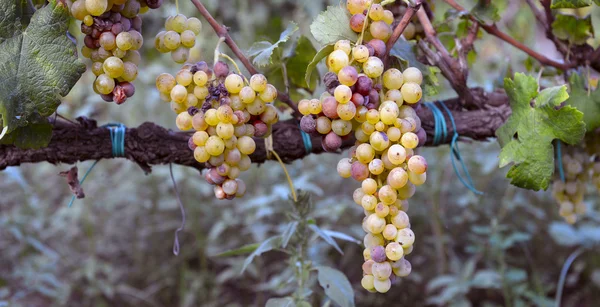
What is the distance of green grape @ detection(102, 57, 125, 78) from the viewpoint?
63cm

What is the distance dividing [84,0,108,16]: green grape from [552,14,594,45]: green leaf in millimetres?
743

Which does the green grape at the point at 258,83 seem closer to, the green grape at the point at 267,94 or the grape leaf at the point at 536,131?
the green grape at the point at 267,94

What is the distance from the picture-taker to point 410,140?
0.60m

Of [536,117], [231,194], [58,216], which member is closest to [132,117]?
[58,216]

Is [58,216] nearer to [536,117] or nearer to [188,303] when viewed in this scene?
[188,303]

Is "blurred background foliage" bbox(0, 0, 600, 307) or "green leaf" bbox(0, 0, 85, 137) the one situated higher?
"green leaf" bbox(0, 0, 85, 137)

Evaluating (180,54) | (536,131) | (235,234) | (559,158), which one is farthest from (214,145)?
(235,234)

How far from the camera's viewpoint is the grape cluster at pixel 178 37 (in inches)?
26.3

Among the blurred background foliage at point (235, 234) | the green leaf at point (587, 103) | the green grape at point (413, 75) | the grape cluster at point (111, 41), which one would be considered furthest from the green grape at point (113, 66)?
the blurred background foliage at point (235, 234)

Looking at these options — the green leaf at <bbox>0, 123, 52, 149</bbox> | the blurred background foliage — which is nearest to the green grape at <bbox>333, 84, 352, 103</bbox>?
the green leaf at <bbox>0, 123, 52, 149</bbox>

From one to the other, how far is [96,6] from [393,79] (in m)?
0.36

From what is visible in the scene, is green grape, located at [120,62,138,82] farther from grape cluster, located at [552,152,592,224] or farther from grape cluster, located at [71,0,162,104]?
grape cluster, located at [552,152,592,224]

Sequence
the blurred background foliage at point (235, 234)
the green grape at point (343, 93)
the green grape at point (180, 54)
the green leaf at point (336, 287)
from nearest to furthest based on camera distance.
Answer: the green grape at point (343, 93)
the green grape at point (180, 54)
the green leaf at point (336, 287)
the blurred background foliage at point (235, 234)

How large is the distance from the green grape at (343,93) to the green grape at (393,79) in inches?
2.9
